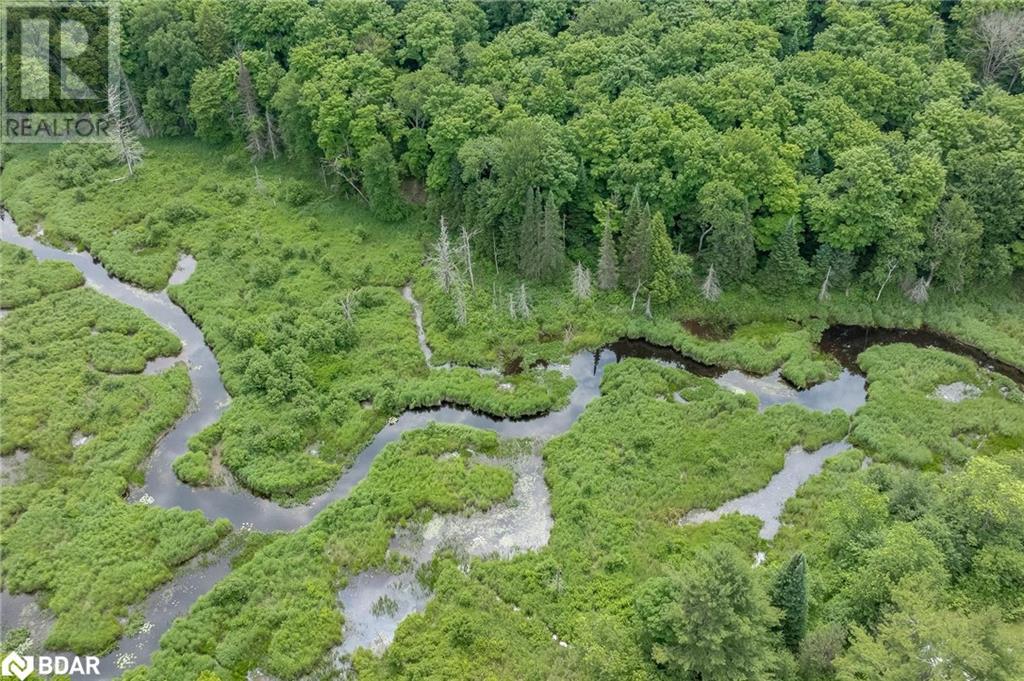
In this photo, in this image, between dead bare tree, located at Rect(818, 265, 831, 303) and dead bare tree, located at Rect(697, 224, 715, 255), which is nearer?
dead bare tree, located at Rect(818, 265, 831, 303)

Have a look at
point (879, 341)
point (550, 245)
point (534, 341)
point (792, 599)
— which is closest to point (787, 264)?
point (879, 341)

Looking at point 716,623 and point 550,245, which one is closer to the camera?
point 716,623

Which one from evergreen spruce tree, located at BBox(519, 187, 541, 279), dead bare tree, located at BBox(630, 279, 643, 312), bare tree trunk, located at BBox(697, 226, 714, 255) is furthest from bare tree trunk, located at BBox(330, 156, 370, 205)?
bare tree trunk, located at BBox(697, 226, 714, 255)

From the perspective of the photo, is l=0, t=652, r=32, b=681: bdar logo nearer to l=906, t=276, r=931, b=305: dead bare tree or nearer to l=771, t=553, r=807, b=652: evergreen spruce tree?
l=771, t=553, r=807, b=652: evergreen spruce tree

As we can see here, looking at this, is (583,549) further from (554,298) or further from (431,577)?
(554,298)

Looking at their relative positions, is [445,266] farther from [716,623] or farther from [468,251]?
[716,623]

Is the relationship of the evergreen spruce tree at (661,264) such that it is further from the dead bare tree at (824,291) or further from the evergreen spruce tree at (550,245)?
the dead bare tree at (824,291)

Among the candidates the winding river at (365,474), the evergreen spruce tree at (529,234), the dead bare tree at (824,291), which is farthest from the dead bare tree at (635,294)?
the dead bare tree at (824,291)
